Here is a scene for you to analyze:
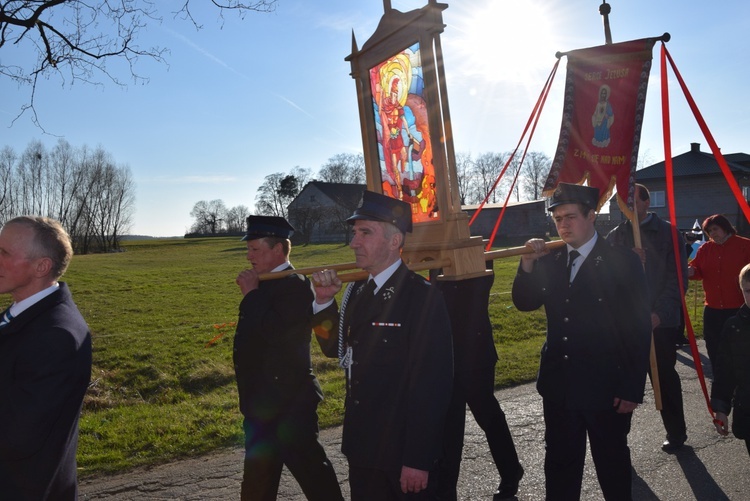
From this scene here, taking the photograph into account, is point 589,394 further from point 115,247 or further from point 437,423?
point 115,247

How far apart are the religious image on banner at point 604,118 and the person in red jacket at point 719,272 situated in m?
2.65

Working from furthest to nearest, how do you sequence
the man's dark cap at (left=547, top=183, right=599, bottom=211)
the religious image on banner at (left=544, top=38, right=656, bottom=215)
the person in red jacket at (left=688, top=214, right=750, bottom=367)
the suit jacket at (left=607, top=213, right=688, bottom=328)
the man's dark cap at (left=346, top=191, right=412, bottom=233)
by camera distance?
the person in red jacket at (left=688, top=214, right=750, bottom=367) → the suit jacket at (left=607, top=213, right=688, bottom=328) → the religious image on banner at (left=544, top=38, right=656, bottom=215) → the man's dark cap at (left=547, top=183, right=599, bottom=211) → the man's dark cap at (left=346, top=191, right=412, bottom=233)

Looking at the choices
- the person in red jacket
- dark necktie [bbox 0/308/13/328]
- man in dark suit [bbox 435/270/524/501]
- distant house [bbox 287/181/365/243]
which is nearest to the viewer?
dark necktie [bbox 0/308/13/328]

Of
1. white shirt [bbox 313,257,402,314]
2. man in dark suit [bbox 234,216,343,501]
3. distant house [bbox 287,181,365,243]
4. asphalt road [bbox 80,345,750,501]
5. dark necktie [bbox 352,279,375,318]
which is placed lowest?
asphalt road [bbox 80,345,750,501]

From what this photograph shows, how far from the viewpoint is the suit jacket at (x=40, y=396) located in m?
2.42

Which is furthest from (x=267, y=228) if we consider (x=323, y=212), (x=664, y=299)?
(x=323, y=212)

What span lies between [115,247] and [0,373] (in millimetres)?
67873

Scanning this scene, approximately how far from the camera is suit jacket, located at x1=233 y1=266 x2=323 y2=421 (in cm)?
355

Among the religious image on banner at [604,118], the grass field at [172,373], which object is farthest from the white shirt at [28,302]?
the religious image on banner at [604,118]

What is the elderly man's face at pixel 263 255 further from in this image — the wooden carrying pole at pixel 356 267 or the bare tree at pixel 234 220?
the bare tree at pixel 234 220

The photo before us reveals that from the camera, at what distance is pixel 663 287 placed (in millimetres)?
5496

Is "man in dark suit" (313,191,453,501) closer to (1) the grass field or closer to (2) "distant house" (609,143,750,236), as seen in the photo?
(1) the grass field

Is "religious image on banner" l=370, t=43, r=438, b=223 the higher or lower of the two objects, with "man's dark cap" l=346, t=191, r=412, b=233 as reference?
higher

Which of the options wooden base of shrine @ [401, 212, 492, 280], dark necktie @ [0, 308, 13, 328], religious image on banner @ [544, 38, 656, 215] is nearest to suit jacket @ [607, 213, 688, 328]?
religious image on banner @ [544, 38, 656, 215]
